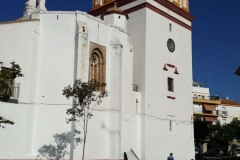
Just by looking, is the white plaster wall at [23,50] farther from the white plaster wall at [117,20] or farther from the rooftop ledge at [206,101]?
the rooftop ledge at [206,101]

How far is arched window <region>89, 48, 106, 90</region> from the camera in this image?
20.2 m

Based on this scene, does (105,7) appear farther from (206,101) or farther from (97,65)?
(206,101)

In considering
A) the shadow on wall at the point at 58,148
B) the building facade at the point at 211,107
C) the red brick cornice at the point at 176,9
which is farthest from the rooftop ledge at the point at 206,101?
the shadow on wall at the point at 58,148

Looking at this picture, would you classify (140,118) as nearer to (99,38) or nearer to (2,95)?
(99,38)

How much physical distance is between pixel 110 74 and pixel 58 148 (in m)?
5.68

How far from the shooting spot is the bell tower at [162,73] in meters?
22.5

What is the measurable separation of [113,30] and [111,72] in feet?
9.34

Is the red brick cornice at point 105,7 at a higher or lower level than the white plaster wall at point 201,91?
higher

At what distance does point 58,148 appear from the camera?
1780cm

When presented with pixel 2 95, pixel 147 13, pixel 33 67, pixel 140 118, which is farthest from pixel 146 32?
pixel 2 95

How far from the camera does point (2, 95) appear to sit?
49.7 feet

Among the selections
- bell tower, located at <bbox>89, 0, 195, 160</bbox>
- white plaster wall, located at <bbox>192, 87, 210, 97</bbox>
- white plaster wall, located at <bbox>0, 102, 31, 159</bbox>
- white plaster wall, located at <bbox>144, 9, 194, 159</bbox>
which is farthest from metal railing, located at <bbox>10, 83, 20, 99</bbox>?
white plaster wall, located at <bbox>192, 87, 210, 97</bbox>

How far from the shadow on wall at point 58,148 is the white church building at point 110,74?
273 millimetres

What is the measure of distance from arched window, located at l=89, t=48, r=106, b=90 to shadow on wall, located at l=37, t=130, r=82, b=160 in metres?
3.87
